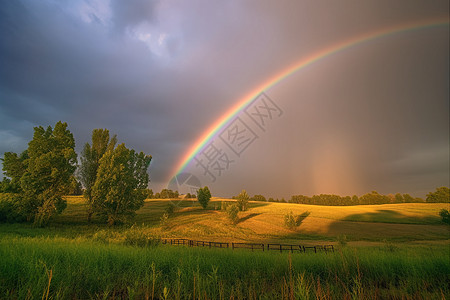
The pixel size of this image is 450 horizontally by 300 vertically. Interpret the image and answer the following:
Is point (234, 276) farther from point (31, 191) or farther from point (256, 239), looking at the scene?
point (31, 191)

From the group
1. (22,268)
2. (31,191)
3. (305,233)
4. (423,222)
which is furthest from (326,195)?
(22,268)

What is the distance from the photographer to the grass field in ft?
18.0

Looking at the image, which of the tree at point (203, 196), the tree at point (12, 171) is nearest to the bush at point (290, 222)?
the tree at point (203, 196)

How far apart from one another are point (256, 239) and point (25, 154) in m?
52.4

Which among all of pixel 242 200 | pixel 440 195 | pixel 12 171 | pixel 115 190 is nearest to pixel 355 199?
pixel 440 195

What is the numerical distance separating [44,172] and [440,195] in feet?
573

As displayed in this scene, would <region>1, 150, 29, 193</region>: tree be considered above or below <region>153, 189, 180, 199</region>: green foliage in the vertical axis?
above

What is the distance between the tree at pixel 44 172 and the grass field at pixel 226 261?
3230 mm

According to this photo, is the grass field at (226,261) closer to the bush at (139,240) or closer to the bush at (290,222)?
the bush at (139,240)

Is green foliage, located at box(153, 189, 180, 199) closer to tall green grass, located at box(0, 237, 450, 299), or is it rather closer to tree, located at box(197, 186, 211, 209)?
tree, located at box(197, 186, 211, 209)

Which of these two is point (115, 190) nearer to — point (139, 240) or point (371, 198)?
point (139, 240)

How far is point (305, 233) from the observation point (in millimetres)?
51312

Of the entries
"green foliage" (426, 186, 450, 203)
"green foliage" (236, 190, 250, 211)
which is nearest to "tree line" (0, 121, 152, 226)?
"green foliage" (236, 190, 250, 211)

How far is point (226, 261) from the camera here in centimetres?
1026
